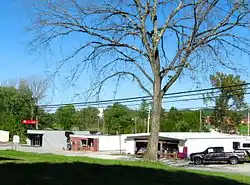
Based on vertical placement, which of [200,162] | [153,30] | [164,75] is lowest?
[200,162]

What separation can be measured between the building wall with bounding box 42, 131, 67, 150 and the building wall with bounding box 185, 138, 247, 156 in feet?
112

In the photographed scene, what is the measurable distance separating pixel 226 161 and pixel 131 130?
61.1m

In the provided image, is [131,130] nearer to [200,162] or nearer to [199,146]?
[199,146]

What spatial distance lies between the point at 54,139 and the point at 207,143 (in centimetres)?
3857

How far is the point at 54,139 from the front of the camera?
9412 cm

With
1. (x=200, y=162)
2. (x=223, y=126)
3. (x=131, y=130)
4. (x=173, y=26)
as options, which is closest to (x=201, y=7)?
(x=173, y=26)

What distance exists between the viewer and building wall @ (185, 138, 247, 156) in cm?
6456

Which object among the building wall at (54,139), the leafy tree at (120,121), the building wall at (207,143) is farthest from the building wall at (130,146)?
the leafy tree at (120,121)

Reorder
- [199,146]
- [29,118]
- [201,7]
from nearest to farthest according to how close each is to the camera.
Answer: [201,7] → [199,146] → [29,118]

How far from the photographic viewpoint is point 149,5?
823 inches

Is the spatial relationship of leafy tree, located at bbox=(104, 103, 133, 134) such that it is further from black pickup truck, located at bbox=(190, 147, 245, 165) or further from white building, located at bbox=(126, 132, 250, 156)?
black pickup truck, located at bbox=(190, 147, 245, 165)

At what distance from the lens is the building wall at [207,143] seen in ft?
212

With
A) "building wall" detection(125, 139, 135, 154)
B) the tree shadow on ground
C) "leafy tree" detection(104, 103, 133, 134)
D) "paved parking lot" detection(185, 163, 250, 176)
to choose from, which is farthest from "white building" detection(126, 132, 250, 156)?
the tree shadow on ground

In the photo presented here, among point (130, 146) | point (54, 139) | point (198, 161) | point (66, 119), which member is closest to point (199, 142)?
point (198, 161)
